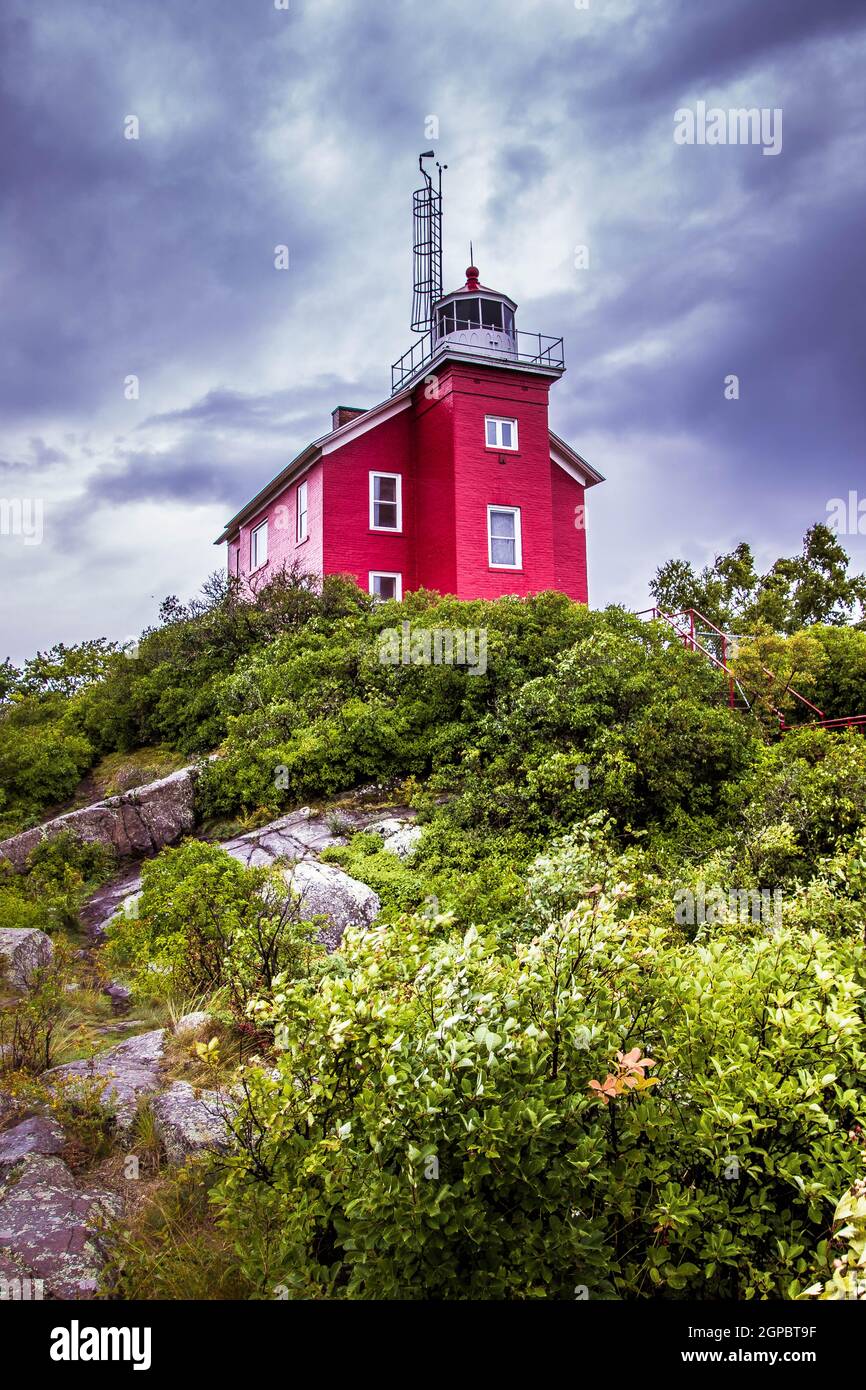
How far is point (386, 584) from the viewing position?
2448 centimetres

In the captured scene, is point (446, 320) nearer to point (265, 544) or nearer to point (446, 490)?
point (446, 490)

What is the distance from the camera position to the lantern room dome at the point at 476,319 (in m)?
25.0


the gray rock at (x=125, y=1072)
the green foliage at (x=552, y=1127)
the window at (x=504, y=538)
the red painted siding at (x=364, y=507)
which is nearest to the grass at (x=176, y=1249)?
the green foliage at (x=552, y=1127)

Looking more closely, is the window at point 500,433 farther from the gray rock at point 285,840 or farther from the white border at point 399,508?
the gray rock at point 285,840

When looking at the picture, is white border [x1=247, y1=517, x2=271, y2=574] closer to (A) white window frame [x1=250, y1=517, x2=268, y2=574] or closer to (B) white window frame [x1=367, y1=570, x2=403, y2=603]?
(A) white window frame [x1=250, y1=517, x2=268, y2=574]

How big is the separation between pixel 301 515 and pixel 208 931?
61.7 feet

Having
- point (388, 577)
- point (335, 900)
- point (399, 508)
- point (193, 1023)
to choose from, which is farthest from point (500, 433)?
point (193, 1023)

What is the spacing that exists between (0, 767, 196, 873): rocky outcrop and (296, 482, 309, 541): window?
13.0 metres

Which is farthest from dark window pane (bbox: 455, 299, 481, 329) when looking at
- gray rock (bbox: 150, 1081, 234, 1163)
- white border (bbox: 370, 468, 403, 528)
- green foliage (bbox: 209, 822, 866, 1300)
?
green foliage (bbox: 209, 822, 866, 1300)

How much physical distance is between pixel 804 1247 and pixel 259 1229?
206 centimetres

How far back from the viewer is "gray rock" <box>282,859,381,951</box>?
912 centimetres

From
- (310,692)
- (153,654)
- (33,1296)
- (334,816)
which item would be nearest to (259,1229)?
(33,1296)

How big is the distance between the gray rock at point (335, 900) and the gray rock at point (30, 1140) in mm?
3942
